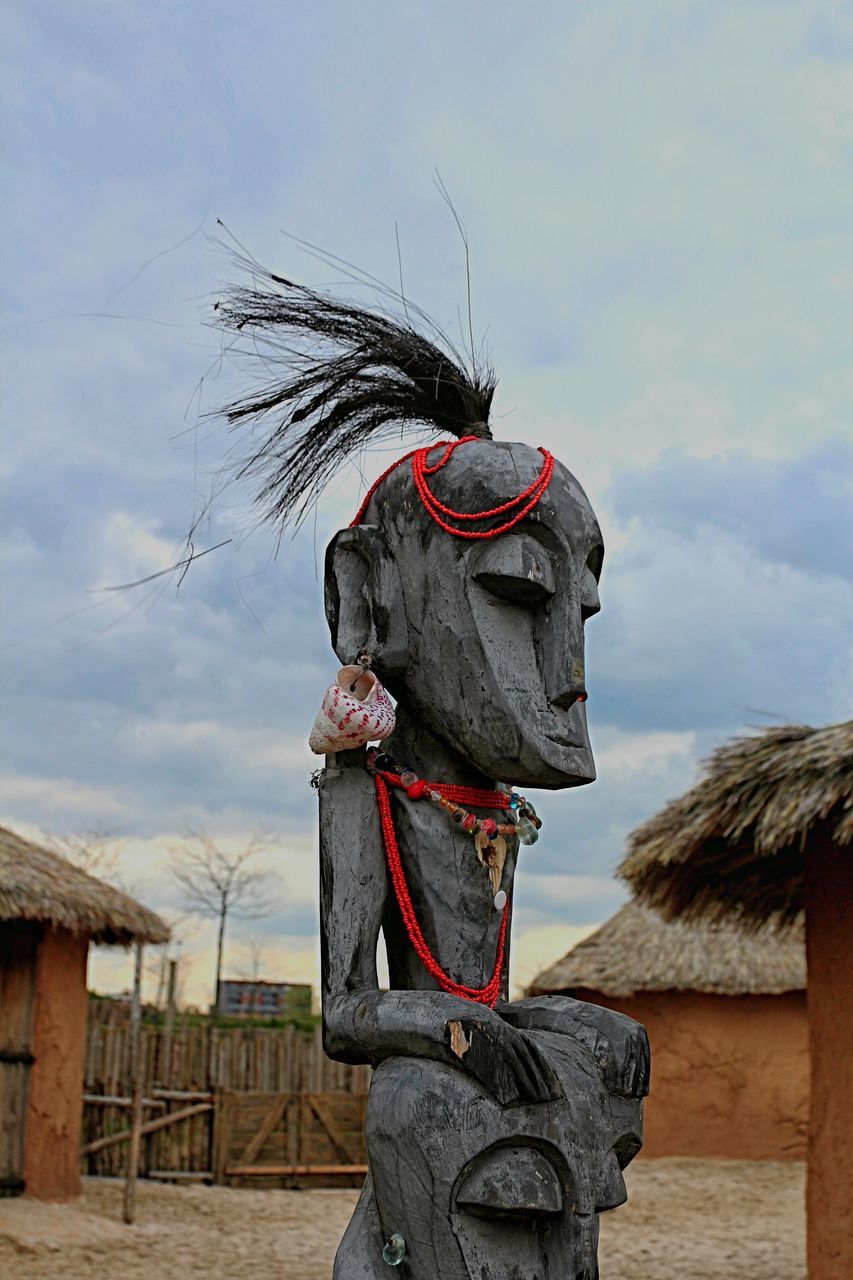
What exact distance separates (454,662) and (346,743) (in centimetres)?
28

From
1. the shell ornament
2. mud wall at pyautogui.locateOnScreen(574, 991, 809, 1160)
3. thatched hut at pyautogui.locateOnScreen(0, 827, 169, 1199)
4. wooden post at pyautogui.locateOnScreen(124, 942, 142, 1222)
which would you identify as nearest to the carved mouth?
the shell ornament

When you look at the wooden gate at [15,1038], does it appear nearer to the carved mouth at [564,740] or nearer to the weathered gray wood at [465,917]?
the weathered gray wood at [465,917]

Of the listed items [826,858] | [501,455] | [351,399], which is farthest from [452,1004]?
[826,858]

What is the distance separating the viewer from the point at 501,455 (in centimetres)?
310

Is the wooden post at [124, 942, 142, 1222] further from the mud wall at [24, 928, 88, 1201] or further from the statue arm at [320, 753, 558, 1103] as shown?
the statue arm at [320, 753, 558, 1103]

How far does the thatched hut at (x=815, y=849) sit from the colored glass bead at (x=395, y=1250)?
495cm

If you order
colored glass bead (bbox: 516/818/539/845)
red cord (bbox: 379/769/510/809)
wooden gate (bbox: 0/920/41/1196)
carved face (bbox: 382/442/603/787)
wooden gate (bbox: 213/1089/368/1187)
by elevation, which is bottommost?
wooden gate (bbox: 213/1089/368/1187)

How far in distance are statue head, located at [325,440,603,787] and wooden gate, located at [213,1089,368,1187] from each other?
11.6 m

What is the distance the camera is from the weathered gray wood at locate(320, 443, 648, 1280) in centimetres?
256

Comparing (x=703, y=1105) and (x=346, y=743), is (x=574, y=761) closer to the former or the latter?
(x=346, y=743)

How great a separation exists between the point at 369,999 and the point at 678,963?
42.5 feet

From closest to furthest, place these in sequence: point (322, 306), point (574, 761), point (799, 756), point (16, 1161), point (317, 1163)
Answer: point (574, 761)
point (322, 306)
point (799, 756)
point (16, 1161)
point (317, 1163)

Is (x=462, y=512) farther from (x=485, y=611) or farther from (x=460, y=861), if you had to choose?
(x=460, y=861)

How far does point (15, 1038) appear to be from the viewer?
1086 cm
